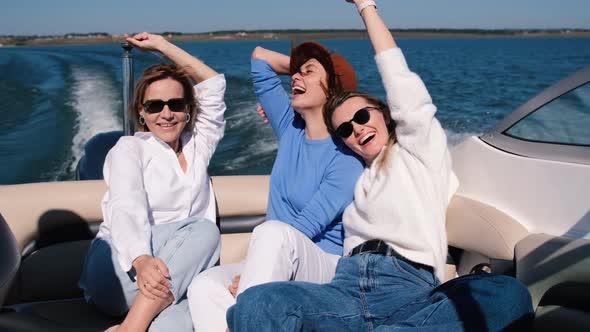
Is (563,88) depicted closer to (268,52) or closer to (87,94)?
(268,52)

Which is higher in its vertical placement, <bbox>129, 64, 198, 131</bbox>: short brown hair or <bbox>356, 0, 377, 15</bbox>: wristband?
<bbox>356, 0, 377, 15</bbox>: wristband

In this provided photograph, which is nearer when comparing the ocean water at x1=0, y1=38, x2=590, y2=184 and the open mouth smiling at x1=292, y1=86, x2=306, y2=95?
the open mouth smiling at x1=292, y1=86, x2=306, y2=95

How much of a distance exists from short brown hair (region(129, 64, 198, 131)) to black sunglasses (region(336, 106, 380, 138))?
0.54 meters

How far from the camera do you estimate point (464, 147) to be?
219cm

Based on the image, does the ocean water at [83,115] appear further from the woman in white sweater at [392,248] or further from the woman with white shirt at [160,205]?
the woman in white sweater at [392,248]

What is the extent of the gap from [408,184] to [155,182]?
74cm

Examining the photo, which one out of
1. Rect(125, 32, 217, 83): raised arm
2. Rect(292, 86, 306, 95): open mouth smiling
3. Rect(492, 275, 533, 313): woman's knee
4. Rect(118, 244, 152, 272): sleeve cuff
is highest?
Rect(125, 32, 217, 83): raised arm

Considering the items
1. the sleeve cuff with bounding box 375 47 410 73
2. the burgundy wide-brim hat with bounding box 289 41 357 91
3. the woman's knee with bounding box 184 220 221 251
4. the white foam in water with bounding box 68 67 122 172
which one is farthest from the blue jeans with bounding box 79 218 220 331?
the white foam in water with bounding box 68 67 122 172

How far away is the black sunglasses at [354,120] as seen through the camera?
5.94 ft

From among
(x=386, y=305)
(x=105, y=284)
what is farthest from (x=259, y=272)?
(x=105, y=284)

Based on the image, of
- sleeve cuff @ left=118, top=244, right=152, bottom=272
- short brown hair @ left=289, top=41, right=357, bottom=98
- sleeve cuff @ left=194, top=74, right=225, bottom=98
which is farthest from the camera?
sleeve cuff @ left=194, top=74, right=225, bottom=98

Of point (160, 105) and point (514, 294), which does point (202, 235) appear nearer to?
point (160, 105)

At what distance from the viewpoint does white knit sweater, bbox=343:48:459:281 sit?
5.61ft

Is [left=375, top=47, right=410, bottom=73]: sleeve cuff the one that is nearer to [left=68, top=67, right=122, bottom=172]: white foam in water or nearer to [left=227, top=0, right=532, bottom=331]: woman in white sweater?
[left=227, top=0, right=532, bottom=331]: woman in white sweater
